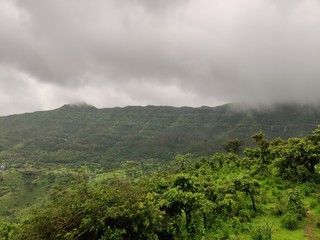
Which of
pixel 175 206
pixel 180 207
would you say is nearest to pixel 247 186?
pixel 180 207

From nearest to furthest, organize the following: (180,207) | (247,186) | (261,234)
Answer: (261,234), (180,207), (247,186)

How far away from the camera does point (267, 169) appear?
2855 centimetres

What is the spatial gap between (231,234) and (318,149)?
12540mm

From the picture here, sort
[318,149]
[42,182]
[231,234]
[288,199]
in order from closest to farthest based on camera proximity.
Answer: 1. [231,234]
2. [288,199]
3. [318,149]
4. [42,182]

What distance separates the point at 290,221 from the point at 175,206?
7057 mm

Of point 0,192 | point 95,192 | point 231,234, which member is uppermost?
point 95,192

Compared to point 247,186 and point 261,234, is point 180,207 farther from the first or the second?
point 247,186

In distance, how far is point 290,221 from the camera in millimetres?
16797

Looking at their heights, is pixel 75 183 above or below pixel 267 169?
above

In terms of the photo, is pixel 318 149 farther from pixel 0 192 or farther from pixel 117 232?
pixel 0 192

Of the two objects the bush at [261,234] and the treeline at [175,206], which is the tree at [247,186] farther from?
the bush at [261,234]

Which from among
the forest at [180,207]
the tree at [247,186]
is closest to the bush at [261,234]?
the forest at [180,207]

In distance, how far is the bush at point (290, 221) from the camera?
54.5 feet

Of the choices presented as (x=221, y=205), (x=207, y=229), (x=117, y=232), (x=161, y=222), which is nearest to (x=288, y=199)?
(x=221, y=205)
